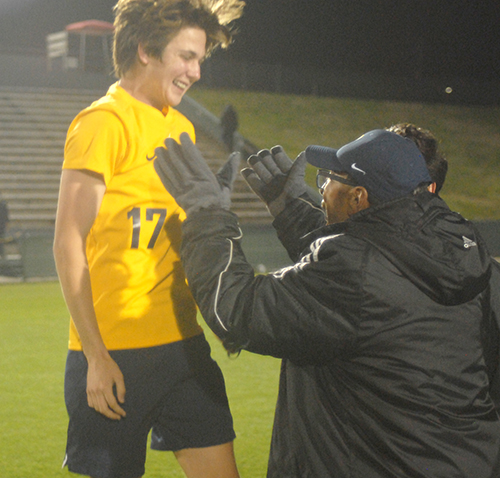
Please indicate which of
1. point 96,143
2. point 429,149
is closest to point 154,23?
point 96,143

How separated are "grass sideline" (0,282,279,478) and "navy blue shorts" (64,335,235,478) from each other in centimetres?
160

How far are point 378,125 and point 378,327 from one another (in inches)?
899

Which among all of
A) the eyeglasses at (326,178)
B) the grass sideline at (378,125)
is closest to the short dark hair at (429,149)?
the eyeglasses at (326,178)

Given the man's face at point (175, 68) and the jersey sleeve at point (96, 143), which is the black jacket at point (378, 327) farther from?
the man's face at point (175, 68)

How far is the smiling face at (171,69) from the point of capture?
2158mm

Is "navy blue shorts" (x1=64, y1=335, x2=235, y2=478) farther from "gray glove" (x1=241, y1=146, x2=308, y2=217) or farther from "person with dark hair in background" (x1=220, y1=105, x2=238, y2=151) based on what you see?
"person with dark hair in background" (x1=220, y1=105, x2=238, y2=151)

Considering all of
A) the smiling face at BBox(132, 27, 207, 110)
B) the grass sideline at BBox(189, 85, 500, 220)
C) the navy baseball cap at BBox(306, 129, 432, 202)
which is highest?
the smiling face at BBox(132, 27, 207, 110)

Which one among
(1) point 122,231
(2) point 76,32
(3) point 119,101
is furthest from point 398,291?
(2) point 76,32

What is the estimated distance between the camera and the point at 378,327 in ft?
5.69

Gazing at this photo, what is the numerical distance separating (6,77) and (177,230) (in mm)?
20437

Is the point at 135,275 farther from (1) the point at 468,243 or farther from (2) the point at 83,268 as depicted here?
(1) the point at 468,243

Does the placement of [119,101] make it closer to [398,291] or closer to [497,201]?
[398,291]

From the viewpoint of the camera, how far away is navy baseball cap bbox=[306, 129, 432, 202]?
6.11ft

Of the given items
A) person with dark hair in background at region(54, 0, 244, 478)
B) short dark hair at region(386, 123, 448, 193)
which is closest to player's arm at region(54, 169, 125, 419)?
person with dark hair in background at region(54, 0, 244, 478)
